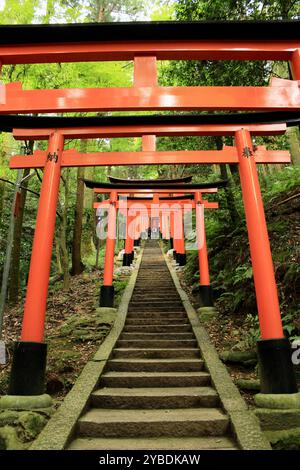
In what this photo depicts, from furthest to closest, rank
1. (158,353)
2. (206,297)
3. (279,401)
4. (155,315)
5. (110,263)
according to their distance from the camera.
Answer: (110,263), (206,297), (155,315), (158,353), (279,401)

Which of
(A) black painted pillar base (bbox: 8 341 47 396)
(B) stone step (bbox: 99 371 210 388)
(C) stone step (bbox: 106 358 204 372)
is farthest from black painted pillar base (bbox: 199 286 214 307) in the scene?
(A) black painted pillar base (bbox: 8 341 47 396)

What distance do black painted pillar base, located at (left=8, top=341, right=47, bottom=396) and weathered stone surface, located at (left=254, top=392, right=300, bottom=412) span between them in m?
3.04

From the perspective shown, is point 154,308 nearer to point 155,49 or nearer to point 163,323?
point 163,323

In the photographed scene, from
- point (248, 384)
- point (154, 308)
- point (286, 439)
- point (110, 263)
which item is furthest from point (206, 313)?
point (286, 439)

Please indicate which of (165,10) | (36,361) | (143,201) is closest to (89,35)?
(36,361)

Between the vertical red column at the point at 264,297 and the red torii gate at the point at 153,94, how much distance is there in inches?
0.5

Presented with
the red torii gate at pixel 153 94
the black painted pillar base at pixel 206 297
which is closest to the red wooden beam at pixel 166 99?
the red torii gate at pixel 153 94

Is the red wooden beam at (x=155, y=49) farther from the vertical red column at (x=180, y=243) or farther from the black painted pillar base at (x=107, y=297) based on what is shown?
the vertical red column at (x=180, y=243)

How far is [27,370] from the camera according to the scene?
4.59 metres

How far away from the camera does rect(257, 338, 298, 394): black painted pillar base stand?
172 inches

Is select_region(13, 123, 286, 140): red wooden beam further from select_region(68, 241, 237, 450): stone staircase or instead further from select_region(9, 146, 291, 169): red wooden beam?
select_region(68, 241, 237, 450): stone staircase

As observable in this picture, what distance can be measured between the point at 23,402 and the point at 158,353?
3.00m

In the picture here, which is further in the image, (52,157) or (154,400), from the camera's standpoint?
(52,157)

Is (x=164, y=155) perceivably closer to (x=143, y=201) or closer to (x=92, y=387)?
(x=92, y=387)
